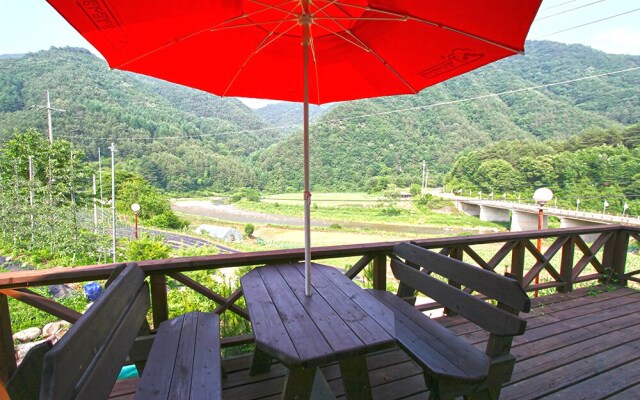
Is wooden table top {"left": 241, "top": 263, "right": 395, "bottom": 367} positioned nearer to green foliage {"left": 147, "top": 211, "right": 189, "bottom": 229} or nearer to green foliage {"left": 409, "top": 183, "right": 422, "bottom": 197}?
green foliage {"left": 147, "top": 211, "right": 189, "bottom": 229}

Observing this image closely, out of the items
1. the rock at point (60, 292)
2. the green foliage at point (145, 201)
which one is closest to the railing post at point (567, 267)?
the rock at point (60, 292)

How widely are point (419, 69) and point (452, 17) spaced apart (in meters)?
0.35

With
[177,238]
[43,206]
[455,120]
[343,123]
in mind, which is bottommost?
[177,238]

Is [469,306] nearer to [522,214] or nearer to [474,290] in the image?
[474,290]

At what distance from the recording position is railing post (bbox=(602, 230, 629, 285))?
3174mm

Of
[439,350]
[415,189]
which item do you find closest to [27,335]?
[439,350]

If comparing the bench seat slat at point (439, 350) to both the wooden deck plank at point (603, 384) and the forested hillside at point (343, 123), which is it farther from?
the forested hillside at point (343, 123)

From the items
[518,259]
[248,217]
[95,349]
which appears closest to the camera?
[95,349]

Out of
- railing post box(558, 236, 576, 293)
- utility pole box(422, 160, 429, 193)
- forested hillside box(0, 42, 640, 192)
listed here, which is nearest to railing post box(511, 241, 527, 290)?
railing post box(558, 236, 576, 293)

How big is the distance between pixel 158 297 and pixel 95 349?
1095mm

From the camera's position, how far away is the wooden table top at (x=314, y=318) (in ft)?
3.35

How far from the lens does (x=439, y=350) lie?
4.19ft

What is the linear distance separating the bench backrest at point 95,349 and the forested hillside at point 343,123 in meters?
32.3

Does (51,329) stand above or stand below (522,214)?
below
